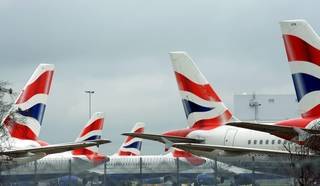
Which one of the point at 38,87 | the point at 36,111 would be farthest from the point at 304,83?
the point at 38,87

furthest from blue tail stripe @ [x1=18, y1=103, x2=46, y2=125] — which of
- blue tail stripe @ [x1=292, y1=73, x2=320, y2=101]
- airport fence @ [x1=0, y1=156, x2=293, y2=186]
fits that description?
blue tail stripe @ [x1=292, y1=73, x2=320, y2=101]

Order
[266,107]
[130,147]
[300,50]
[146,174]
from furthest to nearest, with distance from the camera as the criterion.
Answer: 1. [266,107]
2. [130,147]
3. [146,174]
4. [300,50]

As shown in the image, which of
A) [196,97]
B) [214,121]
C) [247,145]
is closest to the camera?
[247,145]

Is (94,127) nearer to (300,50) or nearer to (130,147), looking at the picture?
(130,147)

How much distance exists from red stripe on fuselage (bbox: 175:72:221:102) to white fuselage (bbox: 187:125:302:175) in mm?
2833

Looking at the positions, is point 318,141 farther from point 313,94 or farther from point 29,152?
point 29,152

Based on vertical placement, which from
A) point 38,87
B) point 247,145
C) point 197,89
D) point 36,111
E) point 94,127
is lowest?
point 247,145

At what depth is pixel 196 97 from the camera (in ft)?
178

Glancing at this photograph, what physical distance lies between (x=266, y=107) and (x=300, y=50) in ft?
259

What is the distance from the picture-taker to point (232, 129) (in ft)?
165

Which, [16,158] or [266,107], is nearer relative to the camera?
[16,158]

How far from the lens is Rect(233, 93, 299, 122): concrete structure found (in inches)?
4636

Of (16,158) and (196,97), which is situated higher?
(196,97)

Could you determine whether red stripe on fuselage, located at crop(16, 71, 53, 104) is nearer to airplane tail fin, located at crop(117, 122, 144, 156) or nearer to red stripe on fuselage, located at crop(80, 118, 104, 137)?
red stripe on fuselage, located at crop(80, 118, 104, 137)
